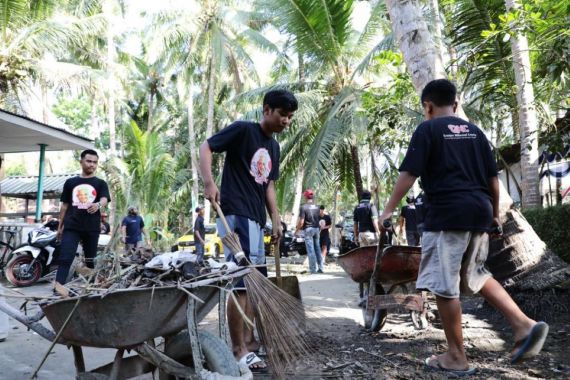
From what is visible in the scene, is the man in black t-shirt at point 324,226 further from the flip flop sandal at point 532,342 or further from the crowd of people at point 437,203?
the flip flop sandal at point 532,342

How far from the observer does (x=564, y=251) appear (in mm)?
5215

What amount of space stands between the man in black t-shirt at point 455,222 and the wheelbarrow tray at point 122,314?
1.37m

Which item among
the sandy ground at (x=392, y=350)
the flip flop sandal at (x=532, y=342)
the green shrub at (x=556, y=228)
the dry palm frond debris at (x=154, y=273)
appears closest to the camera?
the dry palm frond debris at (x=154, y=273)

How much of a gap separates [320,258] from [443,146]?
303 inches

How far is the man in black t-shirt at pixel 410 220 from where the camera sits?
979 centimetres

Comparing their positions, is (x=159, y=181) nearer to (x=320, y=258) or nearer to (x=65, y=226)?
(x=320, y=258)

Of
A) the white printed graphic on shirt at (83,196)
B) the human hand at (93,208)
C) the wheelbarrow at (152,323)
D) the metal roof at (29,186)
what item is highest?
the metal roof at (29,186)

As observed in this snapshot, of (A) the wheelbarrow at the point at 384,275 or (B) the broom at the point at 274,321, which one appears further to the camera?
(A) the wheelbarrow at the point at 384,275

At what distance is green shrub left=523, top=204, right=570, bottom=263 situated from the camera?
5191 mm

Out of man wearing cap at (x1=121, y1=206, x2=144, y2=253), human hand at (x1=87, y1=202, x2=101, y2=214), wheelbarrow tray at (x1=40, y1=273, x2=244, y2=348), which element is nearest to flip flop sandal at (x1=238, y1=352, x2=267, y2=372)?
wheelbarrow tray at (x1=40, y1=273, x2=244, y2=348)

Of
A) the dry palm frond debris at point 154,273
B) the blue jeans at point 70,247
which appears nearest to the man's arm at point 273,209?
the dry palm frond debris at point 154,273

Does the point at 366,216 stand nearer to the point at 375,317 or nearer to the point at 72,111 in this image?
the point at 375,317

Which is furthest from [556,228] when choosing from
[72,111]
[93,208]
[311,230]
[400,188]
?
[72,111]

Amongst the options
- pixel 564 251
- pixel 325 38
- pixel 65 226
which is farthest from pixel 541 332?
pixel 325 38
